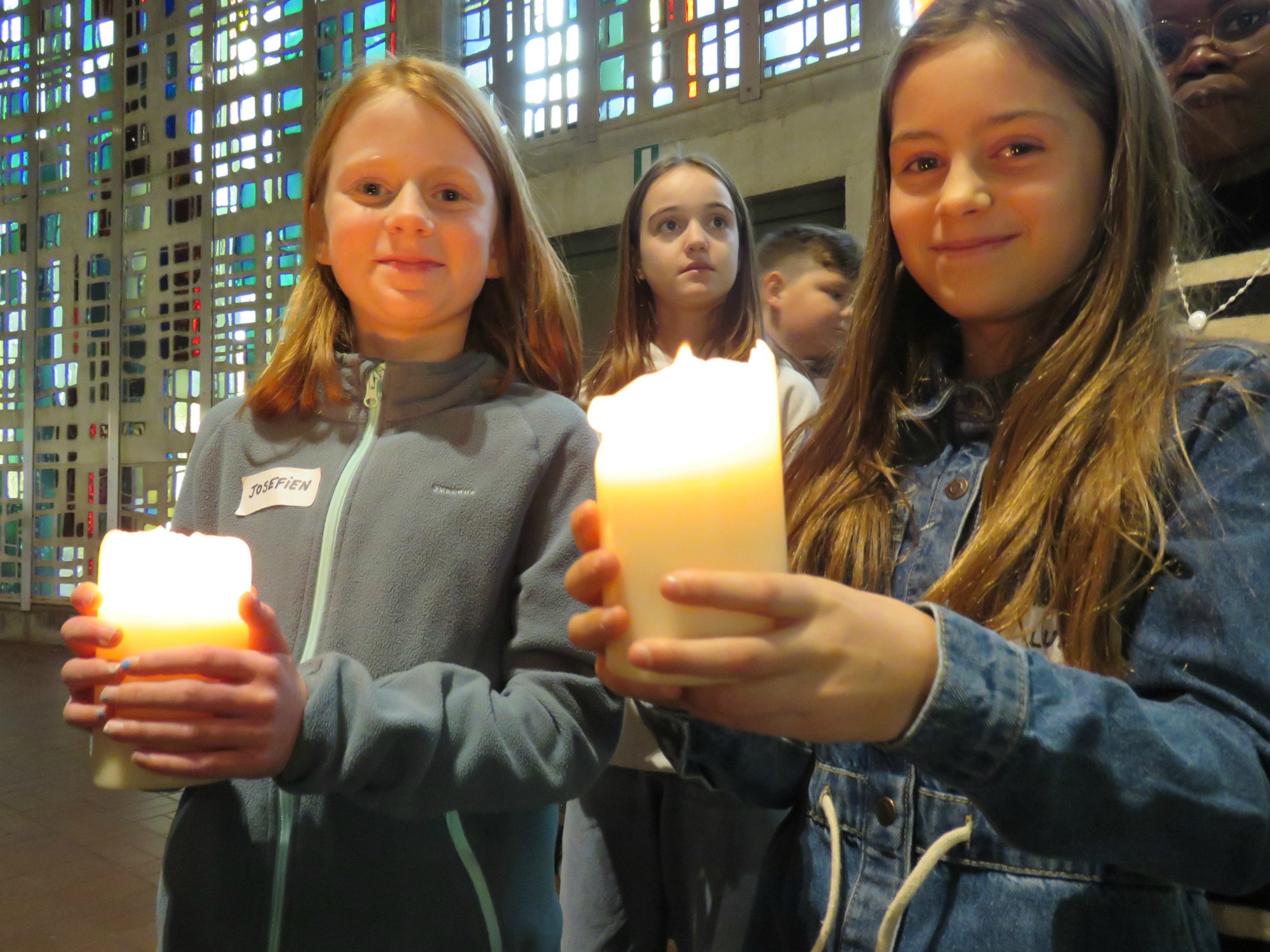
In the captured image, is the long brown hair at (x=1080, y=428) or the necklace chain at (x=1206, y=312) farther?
the necklace chain at (x=1206, y=312)

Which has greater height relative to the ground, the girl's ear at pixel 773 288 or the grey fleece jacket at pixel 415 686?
the girl's ear at pixel 773 288

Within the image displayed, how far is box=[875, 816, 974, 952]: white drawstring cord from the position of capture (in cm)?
80

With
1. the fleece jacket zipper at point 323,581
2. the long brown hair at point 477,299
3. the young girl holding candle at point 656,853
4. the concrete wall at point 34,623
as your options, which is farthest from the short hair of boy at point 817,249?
the concrete wall at point 34,623

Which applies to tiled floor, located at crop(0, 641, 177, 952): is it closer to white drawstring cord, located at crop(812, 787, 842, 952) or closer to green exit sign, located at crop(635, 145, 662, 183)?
white drawstring cord, located at crop(812, 787, 842, 952)

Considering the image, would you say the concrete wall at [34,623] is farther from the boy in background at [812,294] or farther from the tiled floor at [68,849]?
Answer: the boy in background at [812,294]

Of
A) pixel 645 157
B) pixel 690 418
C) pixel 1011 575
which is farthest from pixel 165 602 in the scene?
pixel 645 157

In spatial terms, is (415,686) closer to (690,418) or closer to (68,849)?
→ (690,418)

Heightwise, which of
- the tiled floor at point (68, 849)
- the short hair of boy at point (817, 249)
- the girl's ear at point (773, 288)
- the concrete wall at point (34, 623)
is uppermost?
the short hair of boy at point (817, 249)

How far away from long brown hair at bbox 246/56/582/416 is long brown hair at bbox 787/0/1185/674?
525 millimetres

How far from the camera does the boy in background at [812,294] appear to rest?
2.94 metres

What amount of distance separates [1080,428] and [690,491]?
1.47 ft

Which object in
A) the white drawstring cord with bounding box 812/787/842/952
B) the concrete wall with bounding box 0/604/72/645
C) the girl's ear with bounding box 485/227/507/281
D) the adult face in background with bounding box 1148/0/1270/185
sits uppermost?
the adult face in background with bounding box 1148/0/1270/185

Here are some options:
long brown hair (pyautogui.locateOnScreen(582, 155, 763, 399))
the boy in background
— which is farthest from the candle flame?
the boy in background

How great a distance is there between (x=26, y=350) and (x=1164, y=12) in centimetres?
765
